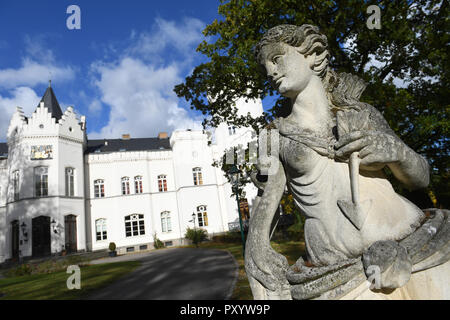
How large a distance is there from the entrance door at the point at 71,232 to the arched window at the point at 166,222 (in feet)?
31.0

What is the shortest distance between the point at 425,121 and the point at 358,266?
718 centimetres

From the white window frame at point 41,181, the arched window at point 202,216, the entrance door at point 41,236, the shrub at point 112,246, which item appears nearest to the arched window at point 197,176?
the arched window at point 202,216

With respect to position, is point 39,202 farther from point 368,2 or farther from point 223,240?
point 368,2

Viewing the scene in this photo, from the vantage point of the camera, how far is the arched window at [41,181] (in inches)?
1141

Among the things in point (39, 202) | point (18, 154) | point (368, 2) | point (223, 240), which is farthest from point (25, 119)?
point (368, 2)

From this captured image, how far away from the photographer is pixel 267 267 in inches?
64.7

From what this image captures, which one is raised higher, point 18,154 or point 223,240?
point 18,154

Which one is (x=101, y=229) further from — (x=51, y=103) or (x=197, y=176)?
(x=51, y=103)

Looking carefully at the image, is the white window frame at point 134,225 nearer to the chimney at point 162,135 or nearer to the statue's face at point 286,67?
the chimney at point 162,135

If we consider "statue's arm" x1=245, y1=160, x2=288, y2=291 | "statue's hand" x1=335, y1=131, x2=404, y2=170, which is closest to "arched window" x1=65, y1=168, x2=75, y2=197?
"statue's arm" x1=245, y1=160, x2=288, y2=291

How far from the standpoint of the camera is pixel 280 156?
6.16 feet

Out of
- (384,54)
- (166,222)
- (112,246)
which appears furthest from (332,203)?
(166,222)
